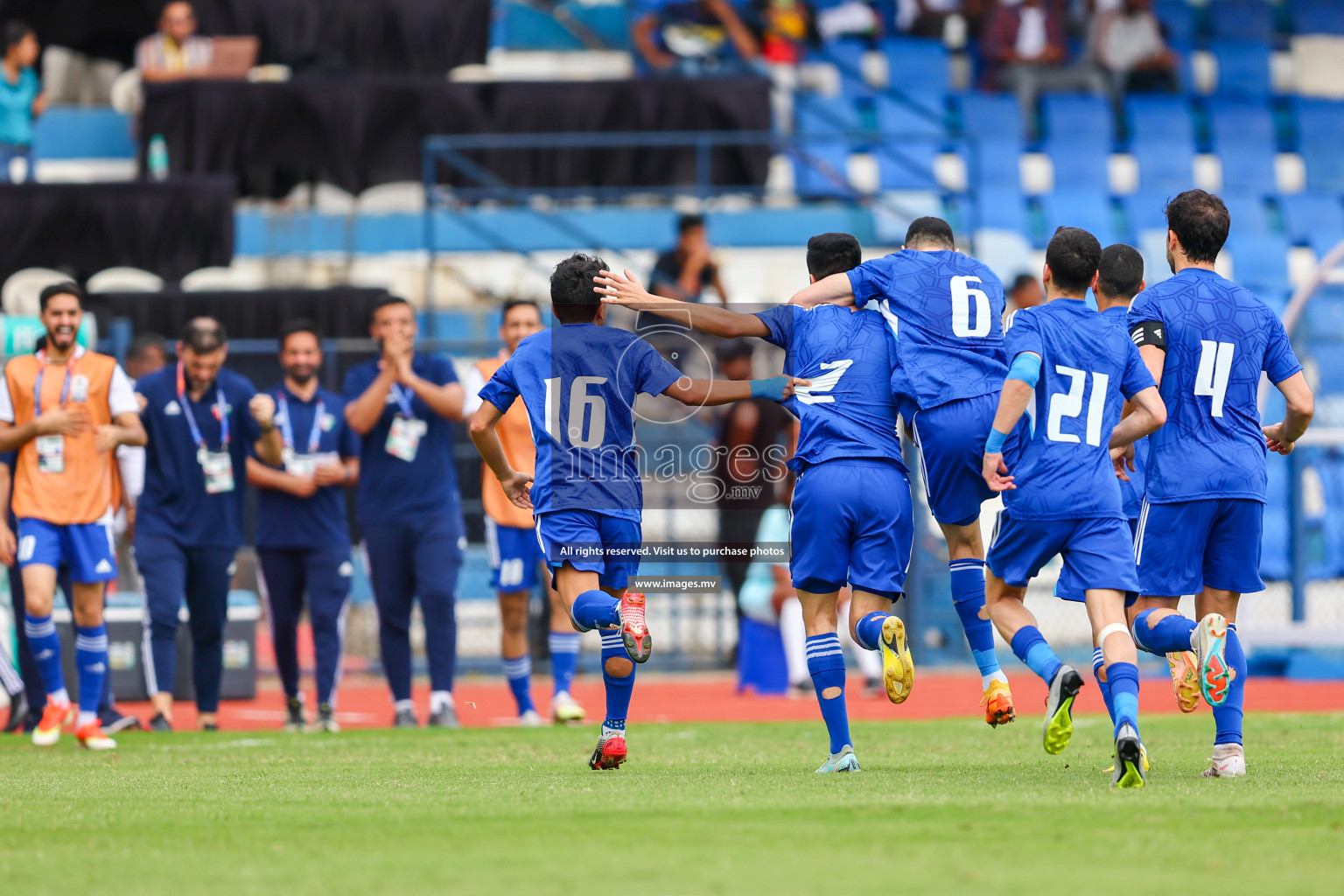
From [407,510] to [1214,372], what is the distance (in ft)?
17.8

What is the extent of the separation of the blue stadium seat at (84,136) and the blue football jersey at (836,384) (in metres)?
14.4

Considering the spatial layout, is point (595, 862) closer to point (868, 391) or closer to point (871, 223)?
point (868, 391)

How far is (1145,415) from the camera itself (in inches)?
258

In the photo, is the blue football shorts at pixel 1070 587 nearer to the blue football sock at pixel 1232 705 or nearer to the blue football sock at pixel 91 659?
the blue football sock at pixel 1232 705

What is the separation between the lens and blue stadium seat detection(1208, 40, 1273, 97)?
23203 mm

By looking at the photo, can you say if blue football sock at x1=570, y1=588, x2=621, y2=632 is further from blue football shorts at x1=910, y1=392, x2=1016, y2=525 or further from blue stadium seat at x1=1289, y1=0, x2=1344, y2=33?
blue stadium seat at x1=1289, y1=0, x2=1344, y2=33

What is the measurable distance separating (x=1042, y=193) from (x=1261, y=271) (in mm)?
2843

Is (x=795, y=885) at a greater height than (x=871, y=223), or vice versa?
(x=871, y=223)

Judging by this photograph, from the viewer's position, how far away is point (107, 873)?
4492mm

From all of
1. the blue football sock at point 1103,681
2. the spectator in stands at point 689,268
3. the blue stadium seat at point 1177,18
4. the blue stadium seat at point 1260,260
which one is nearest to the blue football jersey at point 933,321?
the blue football sock at point 1103,681

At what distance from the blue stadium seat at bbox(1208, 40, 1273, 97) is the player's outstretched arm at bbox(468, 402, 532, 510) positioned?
18.4 meters

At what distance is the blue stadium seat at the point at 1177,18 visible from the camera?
77.9 ft

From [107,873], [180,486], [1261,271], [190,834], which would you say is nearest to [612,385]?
[190,834]

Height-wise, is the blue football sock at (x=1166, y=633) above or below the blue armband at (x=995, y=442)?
below
